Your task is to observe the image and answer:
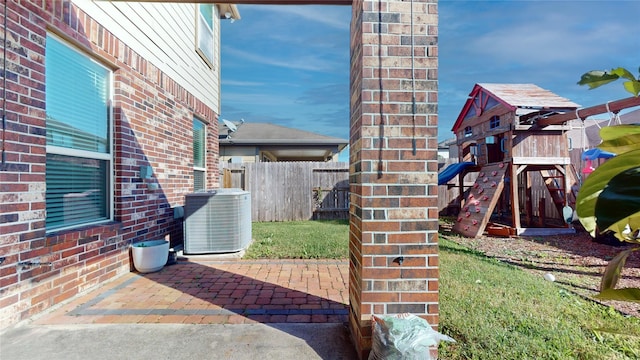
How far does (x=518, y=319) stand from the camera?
8.46ft

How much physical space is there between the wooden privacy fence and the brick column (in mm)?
6925

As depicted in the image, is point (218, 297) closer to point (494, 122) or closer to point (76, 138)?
point (76, 138)

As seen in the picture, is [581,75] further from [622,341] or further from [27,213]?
[27,213]

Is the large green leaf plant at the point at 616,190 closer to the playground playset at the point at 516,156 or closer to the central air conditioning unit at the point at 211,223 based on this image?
the central air conditioning unit at the point at 211,223

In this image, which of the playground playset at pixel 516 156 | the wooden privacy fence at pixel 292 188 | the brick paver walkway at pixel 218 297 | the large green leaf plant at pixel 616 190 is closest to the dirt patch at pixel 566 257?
the playground playset at pixel 516 156

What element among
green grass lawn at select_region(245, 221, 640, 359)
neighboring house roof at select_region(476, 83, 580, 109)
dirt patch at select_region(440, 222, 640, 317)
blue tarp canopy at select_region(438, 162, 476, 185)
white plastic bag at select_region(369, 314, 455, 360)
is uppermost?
neighboring house roof at select_region(476, 83, 580, 109)

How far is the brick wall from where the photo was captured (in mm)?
2426

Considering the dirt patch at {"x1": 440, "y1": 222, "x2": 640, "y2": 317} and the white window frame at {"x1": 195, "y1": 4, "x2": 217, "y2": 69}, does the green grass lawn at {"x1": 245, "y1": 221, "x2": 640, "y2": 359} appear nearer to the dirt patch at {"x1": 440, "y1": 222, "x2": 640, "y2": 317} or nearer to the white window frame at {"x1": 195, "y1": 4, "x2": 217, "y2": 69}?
the dirt patch at {"x1": 440, "y1": 222, "x2": 640, "y2": 317}

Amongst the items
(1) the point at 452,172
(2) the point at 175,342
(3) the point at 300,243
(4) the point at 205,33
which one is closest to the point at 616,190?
(2) the point at 175,342

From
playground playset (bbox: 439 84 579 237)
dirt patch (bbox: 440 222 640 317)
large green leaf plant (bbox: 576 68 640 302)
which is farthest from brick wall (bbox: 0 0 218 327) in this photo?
playground playset (bbox: 439 84 579 237)

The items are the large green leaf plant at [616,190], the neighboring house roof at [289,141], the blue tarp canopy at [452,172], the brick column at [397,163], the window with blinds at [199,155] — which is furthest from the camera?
the neighboring house roof at [289,141]

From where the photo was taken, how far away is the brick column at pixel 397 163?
200 cm

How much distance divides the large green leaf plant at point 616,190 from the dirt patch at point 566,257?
3086 mm

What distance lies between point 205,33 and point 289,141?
6059mm
